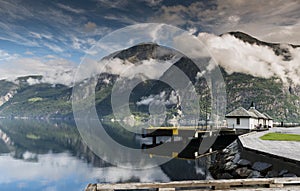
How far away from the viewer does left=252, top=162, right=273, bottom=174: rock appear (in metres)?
23.9

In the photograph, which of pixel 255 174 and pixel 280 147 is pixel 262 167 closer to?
pixel 255 174

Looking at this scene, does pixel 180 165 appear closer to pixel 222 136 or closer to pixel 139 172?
pixel 139 172

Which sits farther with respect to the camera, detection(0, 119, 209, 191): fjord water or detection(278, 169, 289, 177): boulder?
detection(0, 119, 209, 191): fjord water

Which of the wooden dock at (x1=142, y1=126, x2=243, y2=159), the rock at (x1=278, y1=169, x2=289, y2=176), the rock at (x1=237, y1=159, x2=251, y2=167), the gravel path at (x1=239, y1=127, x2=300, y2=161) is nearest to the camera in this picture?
the rock at (x1=278, y1=169, x2=289, y2=176)

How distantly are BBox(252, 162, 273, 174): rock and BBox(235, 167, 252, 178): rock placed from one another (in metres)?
0.92

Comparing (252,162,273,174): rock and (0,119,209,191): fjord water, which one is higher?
(252,162,273,174): rock

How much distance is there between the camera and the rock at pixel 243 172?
26734 mm

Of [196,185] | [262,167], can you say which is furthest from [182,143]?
[196,185]

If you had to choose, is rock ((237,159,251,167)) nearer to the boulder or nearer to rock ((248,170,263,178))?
rock ((248,170,263,178))

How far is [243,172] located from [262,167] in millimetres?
3453

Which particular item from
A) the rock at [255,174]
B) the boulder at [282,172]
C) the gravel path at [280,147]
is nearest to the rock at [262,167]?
the rock at [255,174]

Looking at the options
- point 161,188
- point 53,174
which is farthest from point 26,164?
point 161,188

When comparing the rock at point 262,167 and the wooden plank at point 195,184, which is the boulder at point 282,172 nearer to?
the rock at point 262,167

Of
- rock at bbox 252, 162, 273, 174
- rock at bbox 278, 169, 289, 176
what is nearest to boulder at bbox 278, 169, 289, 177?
rock at bbox 278, 169, 289, 176
